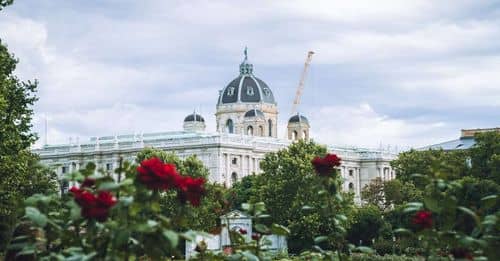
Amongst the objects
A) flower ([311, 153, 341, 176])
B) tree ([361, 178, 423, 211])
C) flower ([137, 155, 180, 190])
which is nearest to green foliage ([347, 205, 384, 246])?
tree ([361, 178, 423, 211])

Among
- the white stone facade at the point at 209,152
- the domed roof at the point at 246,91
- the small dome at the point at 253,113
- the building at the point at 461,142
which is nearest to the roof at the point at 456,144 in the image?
the building at the point at 461,142

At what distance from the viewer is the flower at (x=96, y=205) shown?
369 inches

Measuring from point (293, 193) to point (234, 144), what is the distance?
65364 millimetres

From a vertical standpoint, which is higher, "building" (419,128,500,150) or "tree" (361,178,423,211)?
"building" (419,128,500,150)

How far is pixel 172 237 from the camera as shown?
30.6ft

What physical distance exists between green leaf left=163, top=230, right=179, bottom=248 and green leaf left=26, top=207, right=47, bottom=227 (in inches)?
45.0

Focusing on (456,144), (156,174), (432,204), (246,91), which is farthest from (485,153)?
(246,91)

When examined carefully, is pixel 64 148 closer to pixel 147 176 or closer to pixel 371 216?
pixel 371 216

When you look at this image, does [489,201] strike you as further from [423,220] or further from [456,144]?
[456,144]

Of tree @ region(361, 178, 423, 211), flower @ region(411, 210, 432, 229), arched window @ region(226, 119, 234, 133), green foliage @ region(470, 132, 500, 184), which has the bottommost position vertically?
flower @ region(411, 210, 432, 229)

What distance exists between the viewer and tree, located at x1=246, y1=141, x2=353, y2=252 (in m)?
72.0

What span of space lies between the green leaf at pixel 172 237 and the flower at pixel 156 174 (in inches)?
18.4

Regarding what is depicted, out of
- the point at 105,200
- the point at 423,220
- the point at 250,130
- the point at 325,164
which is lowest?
the point at 423,220

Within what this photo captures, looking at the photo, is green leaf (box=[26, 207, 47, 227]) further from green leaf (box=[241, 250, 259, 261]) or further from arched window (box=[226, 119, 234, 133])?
arched window (box=[226, 119, 234, 133])
